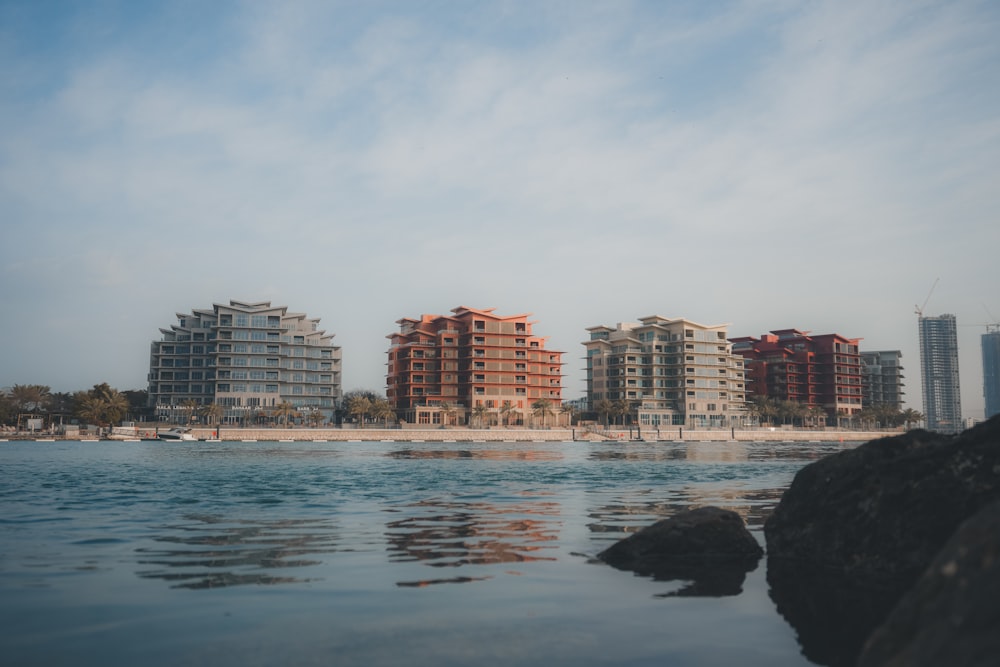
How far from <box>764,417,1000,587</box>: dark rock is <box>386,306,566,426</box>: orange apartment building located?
143m

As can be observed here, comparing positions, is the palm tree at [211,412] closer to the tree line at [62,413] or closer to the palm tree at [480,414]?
the tree line at [62,413]

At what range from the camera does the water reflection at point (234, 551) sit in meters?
10.0

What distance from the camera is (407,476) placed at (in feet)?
119

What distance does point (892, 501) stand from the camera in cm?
1041

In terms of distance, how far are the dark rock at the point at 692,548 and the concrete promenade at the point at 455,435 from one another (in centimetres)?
10976

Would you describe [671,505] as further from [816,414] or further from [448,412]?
[816,414]

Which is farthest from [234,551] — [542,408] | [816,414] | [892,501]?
[816,414]

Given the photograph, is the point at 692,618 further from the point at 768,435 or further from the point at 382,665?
the point at 768,435

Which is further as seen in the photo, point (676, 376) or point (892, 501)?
point (676, 376)

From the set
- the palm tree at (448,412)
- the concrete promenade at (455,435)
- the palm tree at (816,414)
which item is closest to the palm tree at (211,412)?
the concrete promenade at (455,435)

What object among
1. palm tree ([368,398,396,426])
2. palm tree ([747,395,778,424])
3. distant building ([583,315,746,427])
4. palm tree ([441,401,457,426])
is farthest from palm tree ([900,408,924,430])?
palm tree ([368,398,396,426])

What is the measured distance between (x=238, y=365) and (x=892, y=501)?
516 ft

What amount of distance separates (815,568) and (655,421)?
161m

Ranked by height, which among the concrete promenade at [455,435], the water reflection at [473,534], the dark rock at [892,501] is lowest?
the concrete promenade at [455,435]
